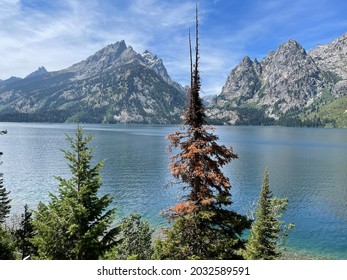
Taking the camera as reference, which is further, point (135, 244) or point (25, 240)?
point (135, 244)

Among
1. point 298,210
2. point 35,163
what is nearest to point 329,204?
point 298,210

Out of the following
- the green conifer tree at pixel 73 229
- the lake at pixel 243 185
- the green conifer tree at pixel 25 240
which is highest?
the green conifer tree at pixel 73 229

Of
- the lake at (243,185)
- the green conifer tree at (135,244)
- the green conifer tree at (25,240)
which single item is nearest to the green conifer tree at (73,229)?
the green conifer tree at (25,240)

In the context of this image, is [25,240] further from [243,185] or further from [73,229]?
[243,185]

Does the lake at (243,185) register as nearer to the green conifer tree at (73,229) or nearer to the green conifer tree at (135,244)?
the green conifer tree at (135,244)

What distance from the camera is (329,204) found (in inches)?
3553

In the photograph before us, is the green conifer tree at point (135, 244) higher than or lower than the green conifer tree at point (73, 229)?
lower

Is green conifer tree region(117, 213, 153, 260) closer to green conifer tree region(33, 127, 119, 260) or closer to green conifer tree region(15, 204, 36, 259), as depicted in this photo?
green conifer tree region(15, 204, 36, 259)

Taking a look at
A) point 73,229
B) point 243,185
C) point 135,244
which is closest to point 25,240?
point 135,244

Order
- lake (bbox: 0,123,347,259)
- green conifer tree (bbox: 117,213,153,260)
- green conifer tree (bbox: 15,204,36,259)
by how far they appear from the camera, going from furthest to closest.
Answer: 1. lake (bbox: 0,123,347,259)
2. green conifer tree (bbox: 117,213,153,260)
3. green conifer tree (bbox: 15,204,36,259)

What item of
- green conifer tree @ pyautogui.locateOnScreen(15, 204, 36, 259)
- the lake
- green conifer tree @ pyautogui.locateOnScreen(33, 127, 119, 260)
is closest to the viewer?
green conifer tree @ pyautogui.locateOnScreen(33, 127, 119, 260)

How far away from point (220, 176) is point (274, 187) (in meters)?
101

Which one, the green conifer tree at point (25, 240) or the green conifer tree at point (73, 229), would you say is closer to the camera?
the green conifer tree at point (73, 229)

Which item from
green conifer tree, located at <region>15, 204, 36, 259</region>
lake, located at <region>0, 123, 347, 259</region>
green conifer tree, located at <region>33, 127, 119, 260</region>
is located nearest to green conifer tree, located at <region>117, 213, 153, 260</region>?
green conifer tree, located at <region>15, 204, 36, 259</region>
